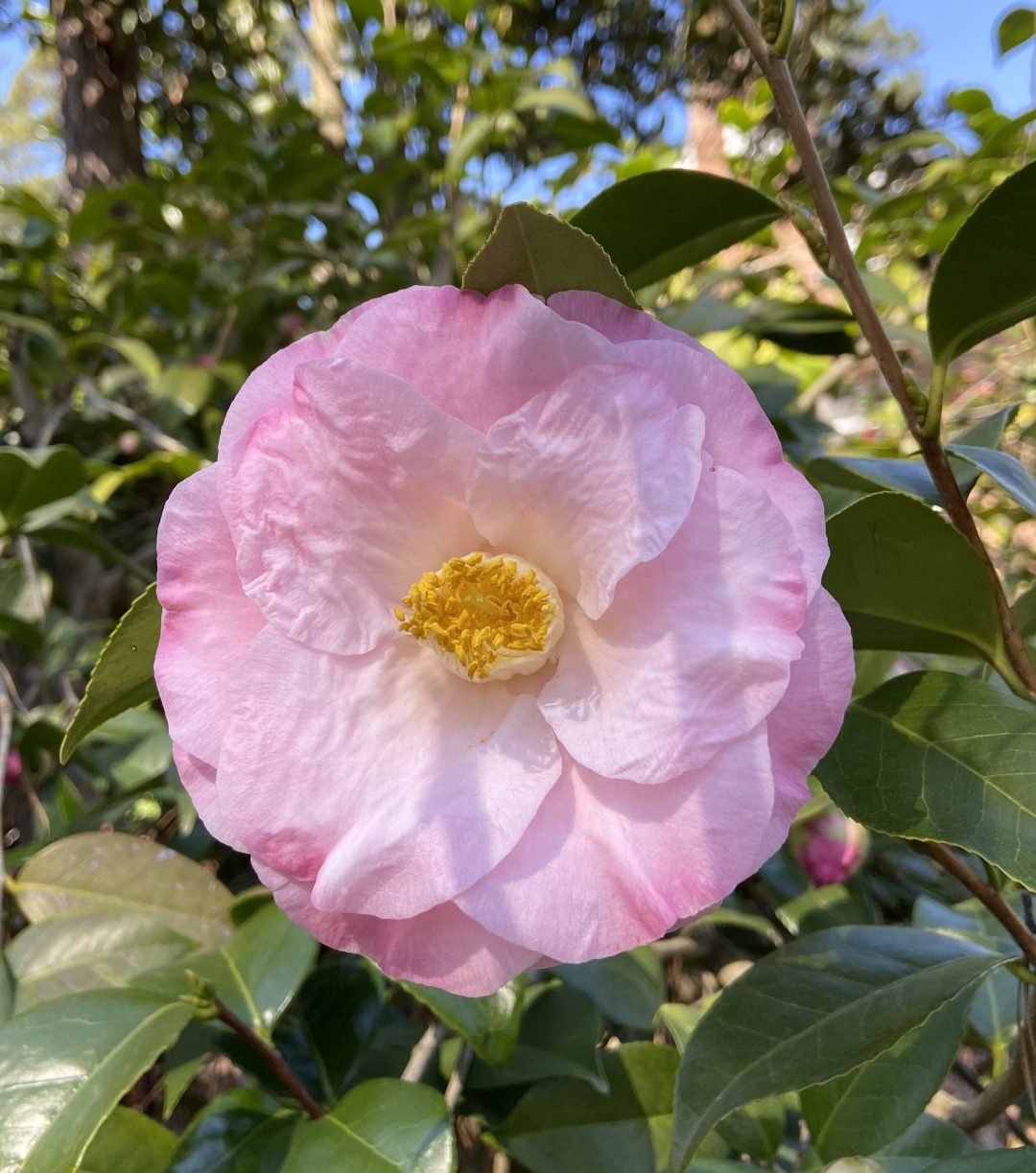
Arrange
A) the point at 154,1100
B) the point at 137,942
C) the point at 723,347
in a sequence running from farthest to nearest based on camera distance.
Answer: the point at 723,347 < the point at 154,1100 < the point at 137,942

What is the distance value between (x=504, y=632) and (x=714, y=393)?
0.21 m

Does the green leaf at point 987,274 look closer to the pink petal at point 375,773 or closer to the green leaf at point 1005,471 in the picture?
the green leaf at point 1005,471

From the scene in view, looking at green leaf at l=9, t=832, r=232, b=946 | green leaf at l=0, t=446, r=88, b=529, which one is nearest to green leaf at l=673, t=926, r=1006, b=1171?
green leaf at l=9, t=832, r=232, b=946

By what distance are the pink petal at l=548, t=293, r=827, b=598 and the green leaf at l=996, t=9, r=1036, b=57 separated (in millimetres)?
1062

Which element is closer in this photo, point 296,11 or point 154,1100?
point 154,1100

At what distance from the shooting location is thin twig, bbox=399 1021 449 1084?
82cm

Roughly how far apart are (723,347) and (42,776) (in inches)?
61.6

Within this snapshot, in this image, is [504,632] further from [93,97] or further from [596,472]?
[93,97]

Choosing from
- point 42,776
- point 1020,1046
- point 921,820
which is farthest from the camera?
point 42,776

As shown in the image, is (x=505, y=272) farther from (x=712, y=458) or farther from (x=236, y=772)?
(x=236, y=772)

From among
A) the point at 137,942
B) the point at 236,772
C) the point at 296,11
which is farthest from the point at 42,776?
the point at 296,11

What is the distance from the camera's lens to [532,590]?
58 cm

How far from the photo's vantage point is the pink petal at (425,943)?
46cm

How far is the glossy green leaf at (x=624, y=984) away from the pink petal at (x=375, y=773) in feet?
1.40
